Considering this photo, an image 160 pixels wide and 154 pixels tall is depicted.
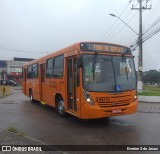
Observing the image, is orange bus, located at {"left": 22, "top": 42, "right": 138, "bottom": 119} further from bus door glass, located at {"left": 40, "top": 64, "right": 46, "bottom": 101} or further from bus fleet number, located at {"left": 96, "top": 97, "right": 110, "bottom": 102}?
bus door glass, located at {"left": 40, "top": 64, "right": 46, "bottom": 101}

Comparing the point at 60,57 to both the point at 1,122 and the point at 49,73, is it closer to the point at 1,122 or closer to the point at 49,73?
the point at 49,73

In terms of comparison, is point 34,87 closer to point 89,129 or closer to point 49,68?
point 49,68

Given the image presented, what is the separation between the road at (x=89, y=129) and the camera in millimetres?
8688

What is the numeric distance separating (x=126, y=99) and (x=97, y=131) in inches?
67.5

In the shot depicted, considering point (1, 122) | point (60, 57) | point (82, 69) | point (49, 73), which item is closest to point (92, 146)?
point (82, 69)

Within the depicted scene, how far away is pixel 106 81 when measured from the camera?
10.8m

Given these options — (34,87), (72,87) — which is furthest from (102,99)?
(34,87)

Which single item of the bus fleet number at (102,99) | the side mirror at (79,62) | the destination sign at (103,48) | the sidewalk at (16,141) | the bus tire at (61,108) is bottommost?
the sidewalk at (16,141)

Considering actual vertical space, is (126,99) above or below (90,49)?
below

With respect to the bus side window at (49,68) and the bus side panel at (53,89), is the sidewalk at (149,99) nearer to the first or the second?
the bus side panel at (53,89)

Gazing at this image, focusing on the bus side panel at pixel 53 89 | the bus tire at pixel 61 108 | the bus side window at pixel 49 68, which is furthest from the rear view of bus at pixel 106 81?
the bus side window at pixel 49 68

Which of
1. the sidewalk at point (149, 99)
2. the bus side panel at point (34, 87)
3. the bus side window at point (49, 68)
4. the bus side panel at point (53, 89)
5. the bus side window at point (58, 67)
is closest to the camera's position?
the bus side panel at point (53, 89)

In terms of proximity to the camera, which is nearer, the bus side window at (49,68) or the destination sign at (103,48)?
the destination sign at (103,48)

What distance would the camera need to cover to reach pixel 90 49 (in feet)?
36.2
